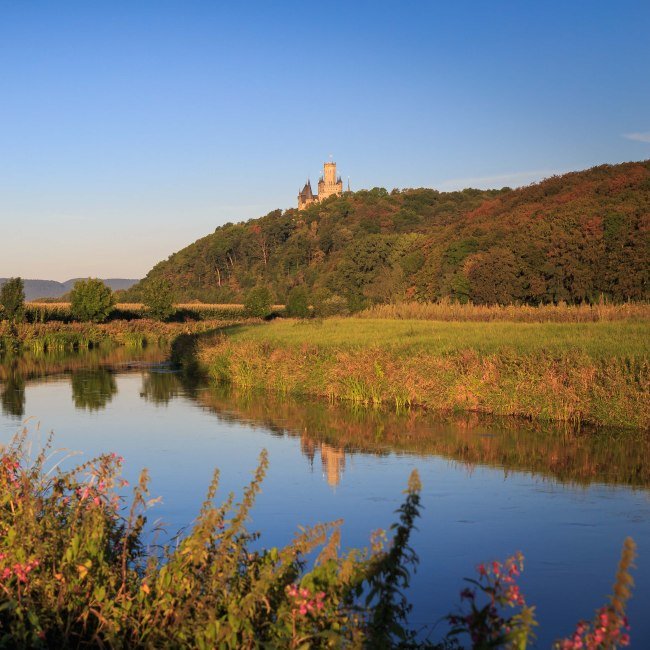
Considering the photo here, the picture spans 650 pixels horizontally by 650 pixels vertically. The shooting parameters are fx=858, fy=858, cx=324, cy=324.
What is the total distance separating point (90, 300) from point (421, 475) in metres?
40.3

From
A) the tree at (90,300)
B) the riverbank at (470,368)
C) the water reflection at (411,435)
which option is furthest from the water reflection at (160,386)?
the tree at (90,300)

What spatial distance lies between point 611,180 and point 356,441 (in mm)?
38176

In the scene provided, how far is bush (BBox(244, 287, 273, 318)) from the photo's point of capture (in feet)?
192

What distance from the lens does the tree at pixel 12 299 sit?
1754 inches

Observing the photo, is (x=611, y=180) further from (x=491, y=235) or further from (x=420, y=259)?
(x=420, y=259)

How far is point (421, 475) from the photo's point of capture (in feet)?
39.6

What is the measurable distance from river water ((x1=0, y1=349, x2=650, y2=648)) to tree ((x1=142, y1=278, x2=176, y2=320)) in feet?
97.3

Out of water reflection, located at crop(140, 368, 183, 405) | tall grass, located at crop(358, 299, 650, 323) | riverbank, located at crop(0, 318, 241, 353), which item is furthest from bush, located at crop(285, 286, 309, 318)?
water reflection, located at crop(140, 368, 183, 405)

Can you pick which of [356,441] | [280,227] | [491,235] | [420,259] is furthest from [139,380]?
[280,227]

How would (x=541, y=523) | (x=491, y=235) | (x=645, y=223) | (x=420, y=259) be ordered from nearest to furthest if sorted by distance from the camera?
(x=541, y=523)
(x=645, y=223)
(x=491, y=235)
(x=420, y=259)

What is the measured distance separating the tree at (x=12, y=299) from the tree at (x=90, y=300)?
438cm

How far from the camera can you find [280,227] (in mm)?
113312

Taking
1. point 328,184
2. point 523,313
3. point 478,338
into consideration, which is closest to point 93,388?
point 478,338

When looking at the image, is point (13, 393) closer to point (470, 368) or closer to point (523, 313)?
point (470, 368)
